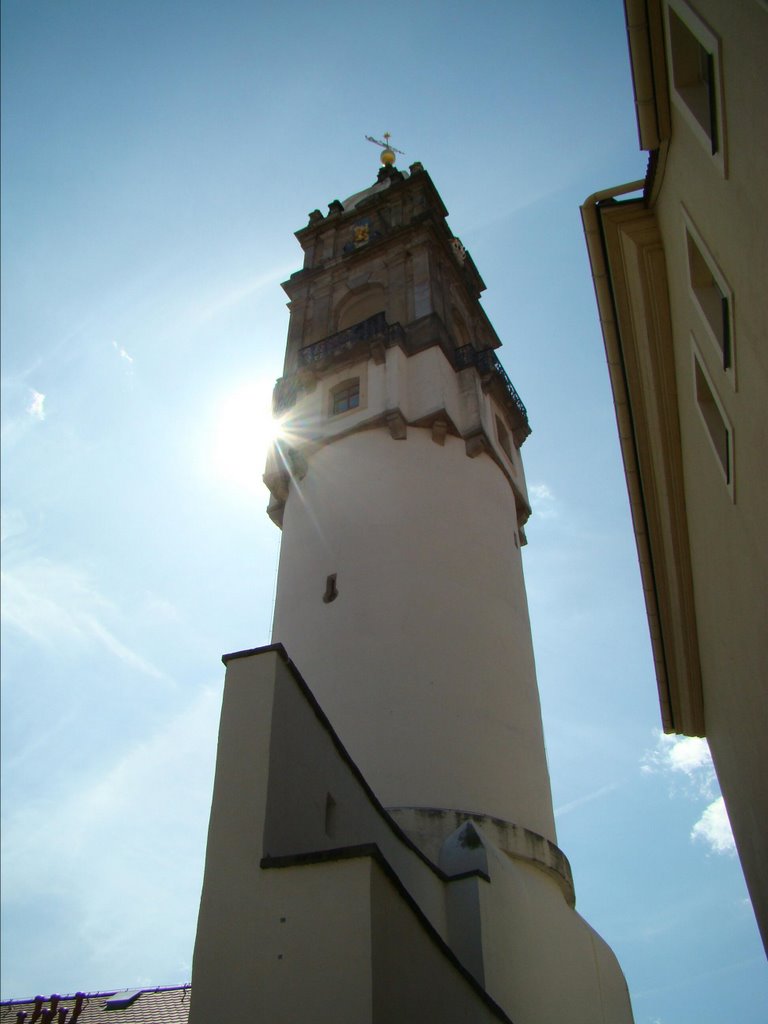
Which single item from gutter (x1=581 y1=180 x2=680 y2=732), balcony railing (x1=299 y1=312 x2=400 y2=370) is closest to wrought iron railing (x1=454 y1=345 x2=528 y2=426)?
balcony railing (x1=299 y1=312 x2=400 y2=370)

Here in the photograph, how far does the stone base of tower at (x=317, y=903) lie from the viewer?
6430mm

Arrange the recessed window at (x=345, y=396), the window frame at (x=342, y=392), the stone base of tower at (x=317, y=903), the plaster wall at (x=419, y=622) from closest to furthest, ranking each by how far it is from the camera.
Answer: the stone base of tower at (x=317, y=903)
the plaster wall at (x=419, y=622)
the window frame at (x=342, y=392)
the recessed window at (x=345, y=396)

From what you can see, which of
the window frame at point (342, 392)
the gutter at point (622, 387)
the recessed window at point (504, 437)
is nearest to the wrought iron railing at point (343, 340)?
the window frame at point (342, 392)

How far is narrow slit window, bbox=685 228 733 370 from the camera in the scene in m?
6.66

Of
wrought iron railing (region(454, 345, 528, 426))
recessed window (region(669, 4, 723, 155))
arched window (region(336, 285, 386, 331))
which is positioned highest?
arched window (region(336, 285, 386, 331))

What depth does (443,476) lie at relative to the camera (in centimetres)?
1684

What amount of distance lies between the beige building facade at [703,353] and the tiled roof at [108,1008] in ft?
32.4

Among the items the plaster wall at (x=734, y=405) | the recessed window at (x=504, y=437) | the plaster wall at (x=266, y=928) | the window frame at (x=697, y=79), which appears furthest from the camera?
the recessed window at (x=504, y=437)

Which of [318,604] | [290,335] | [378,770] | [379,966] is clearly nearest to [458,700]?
[378,770]

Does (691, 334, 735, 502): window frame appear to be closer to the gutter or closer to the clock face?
the gutter

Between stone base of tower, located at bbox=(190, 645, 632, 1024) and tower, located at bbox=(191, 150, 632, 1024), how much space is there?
20mm

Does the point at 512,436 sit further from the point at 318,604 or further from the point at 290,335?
the point at 318,604

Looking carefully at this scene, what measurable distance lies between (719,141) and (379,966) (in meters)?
6.15

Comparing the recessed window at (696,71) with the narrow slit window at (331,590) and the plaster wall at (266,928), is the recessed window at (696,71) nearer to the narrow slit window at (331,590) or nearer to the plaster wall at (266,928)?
the plaster wall at (266,928)
